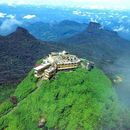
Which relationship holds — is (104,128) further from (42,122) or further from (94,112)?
(42,122)

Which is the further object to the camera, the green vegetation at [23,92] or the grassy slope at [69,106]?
the green vegetation at [23,92]

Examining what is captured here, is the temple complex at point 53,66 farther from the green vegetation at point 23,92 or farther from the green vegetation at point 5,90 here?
the green vegetation at point 5,90

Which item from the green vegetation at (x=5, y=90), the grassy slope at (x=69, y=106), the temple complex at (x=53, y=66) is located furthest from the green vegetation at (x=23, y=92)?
the green vegetation at (x=5, y=90)

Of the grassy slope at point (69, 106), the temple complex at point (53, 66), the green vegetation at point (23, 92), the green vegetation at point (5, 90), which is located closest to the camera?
the grassy slope at point (69, 106)

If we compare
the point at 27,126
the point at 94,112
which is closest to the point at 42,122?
the point at 27,126

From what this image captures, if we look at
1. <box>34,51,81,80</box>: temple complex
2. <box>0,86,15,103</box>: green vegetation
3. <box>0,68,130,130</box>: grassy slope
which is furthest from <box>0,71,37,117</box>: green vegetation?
<box>0,86,15,103</box>: green vegetation

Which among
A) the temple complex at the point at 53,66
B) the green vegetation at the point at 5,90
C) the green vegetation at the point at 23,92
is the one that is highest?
the temple complex at the point at 53,66

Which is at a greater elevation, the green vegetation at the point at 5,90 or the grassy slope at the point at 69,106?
the grassy slope at the point at 69,106

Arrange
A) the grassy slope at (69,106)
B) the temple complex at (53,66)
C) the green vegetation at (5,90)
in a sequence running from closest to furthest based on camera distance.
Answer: the grassy slope at (69,106) → the temple complex at (53,66) → the green vegetation at (5,90)

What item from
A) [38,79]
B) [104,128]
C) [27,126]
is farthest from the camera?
[38,79]
